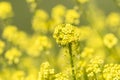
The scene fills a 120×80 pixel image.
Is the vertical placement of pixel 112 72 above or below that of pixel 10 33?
below

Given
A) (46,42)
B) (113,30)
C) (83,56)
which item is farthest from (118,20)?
(83,56)

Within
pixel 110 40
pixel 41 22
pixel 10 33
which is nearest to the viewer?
pixel 110 40

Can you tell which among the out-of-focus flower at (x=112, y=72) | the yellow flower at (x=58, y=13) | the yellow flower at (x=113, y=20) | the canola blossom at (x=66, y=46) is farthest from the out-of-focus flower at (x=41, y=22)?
the out-of-focus flower at (x=112, y=72)

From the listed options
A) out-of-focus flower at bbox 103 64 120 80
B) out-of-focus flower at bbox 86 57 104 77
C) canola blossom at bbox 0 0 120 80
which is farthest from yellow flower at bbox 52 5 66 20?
out-of-focus flower at bbox 103 64 120 80

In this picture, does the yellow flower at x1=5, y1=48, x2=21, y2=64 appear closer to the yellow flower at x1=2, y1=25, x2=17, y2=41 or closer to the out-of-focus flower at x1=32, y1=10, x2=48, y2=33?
the out-of-focus flower at x1=32, y1=10, x2=48, y2=33

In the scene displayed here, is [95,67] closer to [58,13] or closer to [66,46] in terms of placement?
[66,46]

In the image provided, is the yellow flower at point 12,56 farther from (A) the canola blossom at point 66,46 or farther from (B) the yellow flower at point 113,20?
(B) the yellow flower at point 113,20

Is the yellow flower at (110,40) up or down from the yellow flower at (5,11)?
down

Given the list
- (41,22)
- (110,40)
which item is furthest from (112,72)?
(41,22)

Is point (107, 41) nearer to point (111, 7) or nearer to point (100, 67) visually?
point (100, 67)
